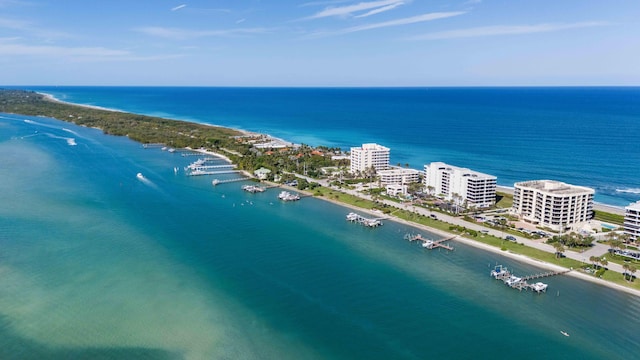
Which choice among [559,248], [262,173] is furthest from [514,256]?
[262,173]

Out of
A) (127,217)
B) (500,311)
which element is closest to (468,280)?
(500,311)

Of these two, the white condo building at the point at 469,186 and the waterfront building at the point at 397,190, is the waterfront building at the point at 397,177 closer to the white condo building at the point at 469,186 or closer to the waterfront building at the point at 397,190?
the waterfront building at the point at 397,190

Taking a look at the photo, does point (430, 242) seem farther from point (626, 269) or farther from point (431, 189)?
point (431, 189)

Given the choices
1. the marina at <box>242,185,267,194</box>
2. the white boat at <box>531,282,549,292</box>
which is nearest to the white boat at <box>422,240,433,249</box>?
the white boat at <box>531,282,549,292</box>

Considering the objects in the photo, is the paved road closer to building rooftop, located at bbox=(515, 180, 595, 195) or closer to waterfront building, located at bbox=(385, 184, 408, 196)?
waterfront building, located at bbox=(385, 184, 408, 196)

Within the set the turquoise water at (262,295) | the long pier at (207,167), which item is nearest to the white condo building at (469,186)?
the turquoise water at (262,295)

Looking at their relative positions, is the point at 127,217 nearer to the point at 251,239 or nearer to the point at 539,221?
the point at 251,239
